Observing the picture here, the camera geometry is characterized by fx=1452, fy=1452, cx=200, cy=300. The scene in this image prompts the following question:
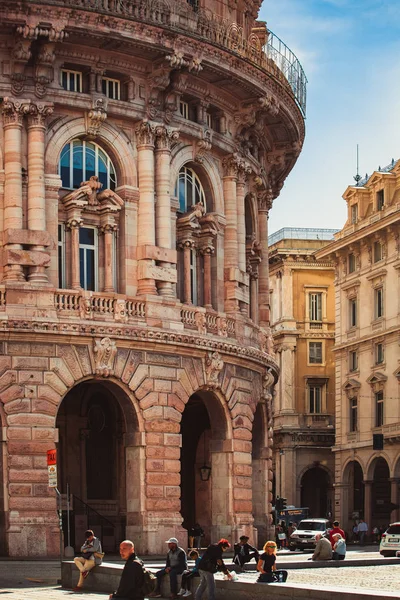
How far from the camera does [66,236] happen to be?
50250 mm

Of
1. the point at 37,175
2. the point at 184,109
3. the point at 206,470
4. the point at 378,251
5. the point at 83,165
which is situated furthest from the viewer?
the point at 378,251

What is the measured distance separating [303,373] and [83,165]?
191 feet

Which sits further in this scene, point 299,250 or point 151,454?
point 299,250

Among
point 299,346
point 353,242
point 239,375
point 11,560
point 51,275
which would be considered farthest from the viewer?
point 299,346

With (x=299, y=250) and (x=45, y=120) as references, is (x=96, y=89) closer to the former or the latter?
(x=45, y=120)

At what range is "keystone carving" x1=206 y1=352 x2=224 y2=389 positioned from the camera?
5188cm

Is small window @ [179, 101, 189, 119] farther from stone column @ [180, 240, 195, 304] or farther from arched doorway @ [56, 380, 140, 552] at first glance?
arched doorway @ [56, 380, 140, 552]

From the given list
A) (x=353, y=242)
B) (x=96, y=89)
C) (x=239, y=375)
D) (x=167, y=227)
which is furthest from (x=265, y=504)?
(x=353, y=242)

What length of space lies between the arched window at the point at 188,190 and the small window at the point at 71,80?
18.4 ft

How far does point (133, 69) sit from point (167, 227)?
5750 millimetres

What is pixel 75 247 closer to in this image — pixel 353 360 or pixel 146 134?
pixel 146 134

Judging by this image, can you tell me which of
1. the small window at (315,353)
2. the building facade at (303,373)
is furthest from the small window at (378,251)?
the small window at (315,353)

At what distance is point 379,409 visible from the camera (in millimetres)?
91188

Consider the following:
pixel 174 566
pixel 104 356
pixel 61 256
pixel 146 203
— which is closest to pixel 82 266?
pixel 61 256
